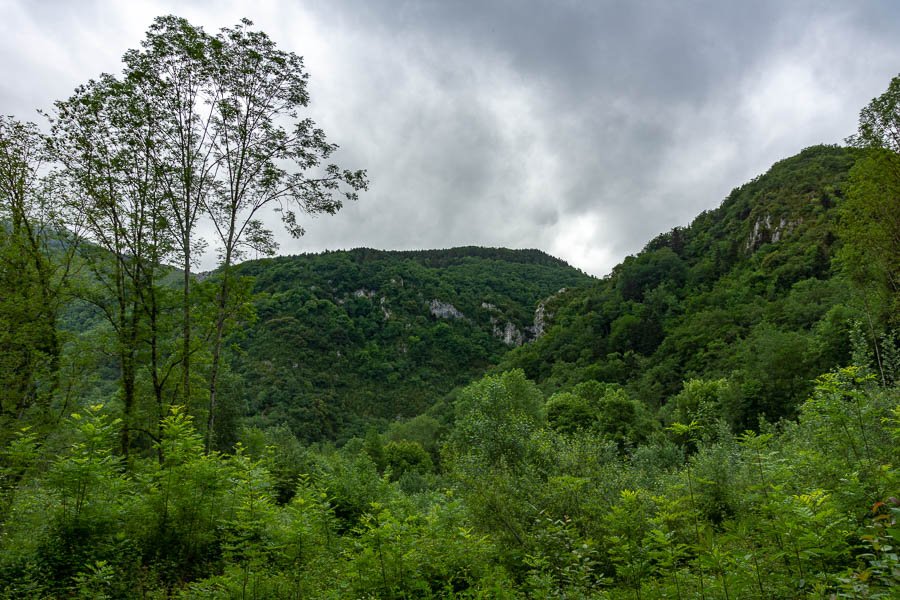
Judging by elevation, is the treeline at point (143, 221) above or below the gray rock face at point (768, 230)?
below

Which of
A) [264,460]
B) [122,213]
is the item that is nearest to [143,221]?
[122,213]

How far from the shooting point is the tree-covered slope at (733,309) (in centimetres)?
3105

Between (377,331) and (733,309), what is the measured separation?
9063 cm

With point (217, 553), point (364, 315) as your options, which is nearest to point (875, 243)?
point (217, 553)

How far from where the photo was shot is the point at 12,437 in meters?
9.43

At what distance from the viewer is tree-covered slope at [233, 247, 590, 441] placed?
82.0m

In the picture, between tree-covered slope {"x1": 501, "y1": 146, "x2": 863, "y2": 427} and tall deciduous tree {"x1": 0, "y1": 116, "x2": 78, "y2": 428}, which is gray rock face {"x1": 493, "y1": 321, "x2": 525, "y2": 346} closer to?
tree-covered slope {"x1": 501, "y1": 146, "x2": 863, "y2": 427}

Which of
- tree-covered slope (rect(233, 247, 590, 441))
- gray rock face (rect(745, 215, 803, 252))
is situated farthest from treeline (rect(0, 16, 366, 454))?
gray rock face (rect(745, 215, 803, 252))

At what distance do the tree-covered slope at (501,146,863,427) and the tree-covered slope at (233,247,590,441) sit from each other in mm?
35445

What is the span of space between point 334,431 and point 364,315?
49.0m

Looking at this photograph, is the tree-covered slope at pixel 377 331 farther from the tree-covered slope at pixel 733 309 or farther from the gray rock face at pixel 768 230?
the gray rock face at pixel 768 230

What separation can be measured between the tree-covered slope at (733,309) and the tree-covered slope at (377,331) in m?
35.4

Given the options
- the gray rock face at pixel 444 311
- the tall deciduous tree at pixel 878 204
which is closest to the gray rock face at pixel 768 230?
the tall deciduous tree at pixel 878 204

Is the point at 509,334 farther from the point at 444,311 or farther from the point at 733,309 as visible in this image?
the point at 733,309
